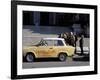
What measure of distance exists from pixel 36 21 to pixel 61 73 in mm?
528

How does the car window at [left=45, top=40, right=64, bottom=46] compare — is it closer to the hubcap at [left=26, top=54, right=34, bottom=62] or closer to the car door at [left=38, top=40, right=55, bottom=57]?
the car door at [left=38, top=40, right=55, bottom=57]

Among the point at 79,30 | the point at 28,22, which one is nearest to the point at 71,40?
the point at 79,30

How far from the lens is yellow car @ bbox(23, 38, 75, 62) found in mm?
1979

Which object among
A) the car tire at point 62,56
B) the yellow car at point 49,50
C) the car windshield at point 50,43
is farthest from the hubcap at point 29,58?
the car tire at point 62,56

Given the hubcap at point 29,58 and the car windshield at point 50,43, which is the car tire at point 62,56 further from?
the hubcap at point 29,58

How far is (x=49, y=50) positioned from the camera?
204 centimetres

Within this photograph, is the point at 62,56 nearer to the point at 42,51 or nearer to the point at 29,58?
the point at 42,51

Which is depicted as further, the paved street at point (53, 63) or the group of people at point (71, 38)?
the group of people at point (71, 38)

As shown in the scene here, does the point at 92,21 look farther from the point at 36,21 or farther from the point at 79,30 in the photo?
the point at 36,21

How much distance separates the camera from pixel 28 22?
1970 millimetres

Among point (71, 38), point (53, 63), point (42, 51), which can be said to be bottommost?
point (53, 63)

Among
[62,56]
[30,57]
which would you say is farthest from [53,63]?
[30,57]

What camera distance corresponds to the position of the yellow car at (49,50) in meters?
1.98

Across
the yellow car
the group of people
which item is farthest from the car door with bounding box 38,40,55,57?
the group of people
